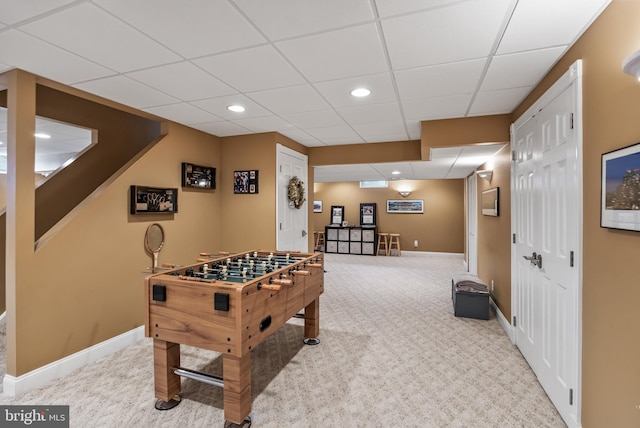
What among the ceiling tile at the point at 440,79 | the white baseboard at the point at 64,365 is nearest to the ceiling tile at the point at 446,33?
the ceiling tile at the point at 440,79

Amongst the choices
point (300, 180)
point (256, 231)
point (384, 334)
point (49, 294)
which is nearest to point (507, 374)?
point (384, 334)

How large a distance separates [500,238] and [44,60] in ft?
15.0

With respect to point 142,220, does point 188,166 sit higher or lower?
higher

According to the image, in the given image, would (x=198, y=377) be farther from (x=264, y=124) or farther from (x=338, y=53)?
(x=264, y=124)

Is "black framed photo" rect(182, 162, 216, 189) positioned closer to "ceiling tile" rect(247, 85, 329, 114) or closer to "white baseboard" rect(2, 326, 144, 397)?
"ceiling tile" rect(247, 85, 329, 114)

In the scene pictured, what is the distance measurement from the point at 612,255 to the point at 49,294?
12.3ft

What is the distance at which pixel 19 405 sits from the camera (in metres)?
2.11

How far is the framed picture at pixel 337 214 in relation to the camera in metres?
9.77

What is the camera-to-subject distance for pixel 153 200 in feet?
10.8

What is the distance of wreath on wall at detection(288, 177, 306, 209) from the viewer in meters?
4.42

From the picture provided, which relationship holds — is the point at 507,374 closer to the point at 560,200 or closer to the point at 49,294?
the point at 560,200

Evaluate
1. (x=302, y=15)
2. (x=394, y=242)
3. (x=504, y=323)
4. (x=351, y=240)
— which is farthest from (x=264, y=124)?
(x=394, y=242)

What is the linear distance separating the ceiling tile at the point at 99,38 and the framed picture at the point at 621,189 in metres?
2.54

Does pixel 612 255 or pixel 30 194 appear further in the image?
pixel 30 194
